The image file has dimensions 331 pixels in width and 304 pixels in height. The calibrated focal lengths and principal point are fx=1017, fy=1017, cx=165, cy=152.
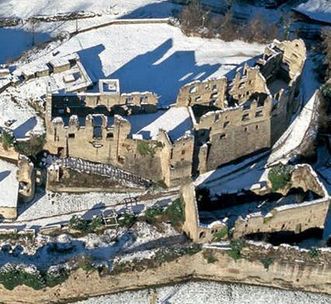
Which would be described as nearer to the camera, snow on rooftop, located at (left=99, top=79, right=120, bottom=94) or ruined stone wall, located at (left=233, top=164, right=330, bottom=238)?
ruined stone wall, located at (left=233, top=164, right=330, bottom=238)

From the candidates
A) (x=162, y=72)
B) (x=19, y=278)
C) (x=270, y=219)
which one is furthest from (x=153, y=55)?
(x=19, y=278)

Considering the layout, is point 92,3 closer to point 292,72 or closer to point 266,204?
point 292,72

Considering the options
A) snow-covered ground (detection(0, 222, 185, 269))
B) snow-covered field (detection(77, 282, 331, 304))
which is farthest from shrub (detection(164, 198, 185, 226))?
snow-covered field (detection(77, 282, 331, 304))

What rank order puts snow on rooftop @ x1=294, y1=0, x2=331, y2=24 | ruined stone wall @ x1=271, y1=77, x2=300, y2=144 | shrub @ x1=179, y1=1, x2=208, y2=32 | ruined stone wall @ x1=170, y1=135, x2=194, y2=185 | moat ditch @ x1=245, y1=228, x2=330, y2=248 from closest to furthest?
moat ditch @ x1=245, y1=228, x2=330, y2=248 → ruined stone wall @ x1=170, y1=135, x2=194, y2=185 → ruined stone wall @ x1=271, y1=77, x2=300, y2=144 → shrub @ x1=179, y1=1, x2=208, y2=32 → snow on rooftop @ x1=294, y1=0, x2=331, y2=24

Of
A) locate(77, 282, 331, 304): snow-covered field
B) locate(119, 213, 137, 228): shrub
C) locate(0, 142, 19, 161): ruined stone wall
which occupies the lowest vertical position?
locate(77, 282, 331, 304): snow-covered field

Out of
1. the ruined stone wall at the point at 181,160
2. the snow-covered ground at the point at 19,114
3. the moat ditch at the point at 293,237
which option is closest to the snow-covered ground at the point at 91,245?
the ruined stone wall at the point at 181,160

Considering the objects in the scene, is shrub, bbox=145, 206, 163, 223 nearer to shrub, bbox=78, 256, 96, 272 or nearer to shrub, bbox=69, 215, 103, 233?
shrub, bbox=69, 215, 103, 233

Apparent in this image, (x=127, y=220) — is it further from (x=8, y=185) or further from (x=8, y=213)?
(x=8, y=185)

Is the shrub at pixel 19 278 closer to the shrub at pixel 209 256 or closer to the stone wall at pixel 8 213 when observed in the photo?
the stone wall at pixel 8 213

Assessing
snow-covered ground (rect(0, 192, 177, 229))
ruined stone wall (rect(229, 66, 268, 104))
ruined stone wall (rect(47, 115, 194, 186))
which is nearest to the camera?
snow-covered ground (rect(0, 192, 177, 229))
